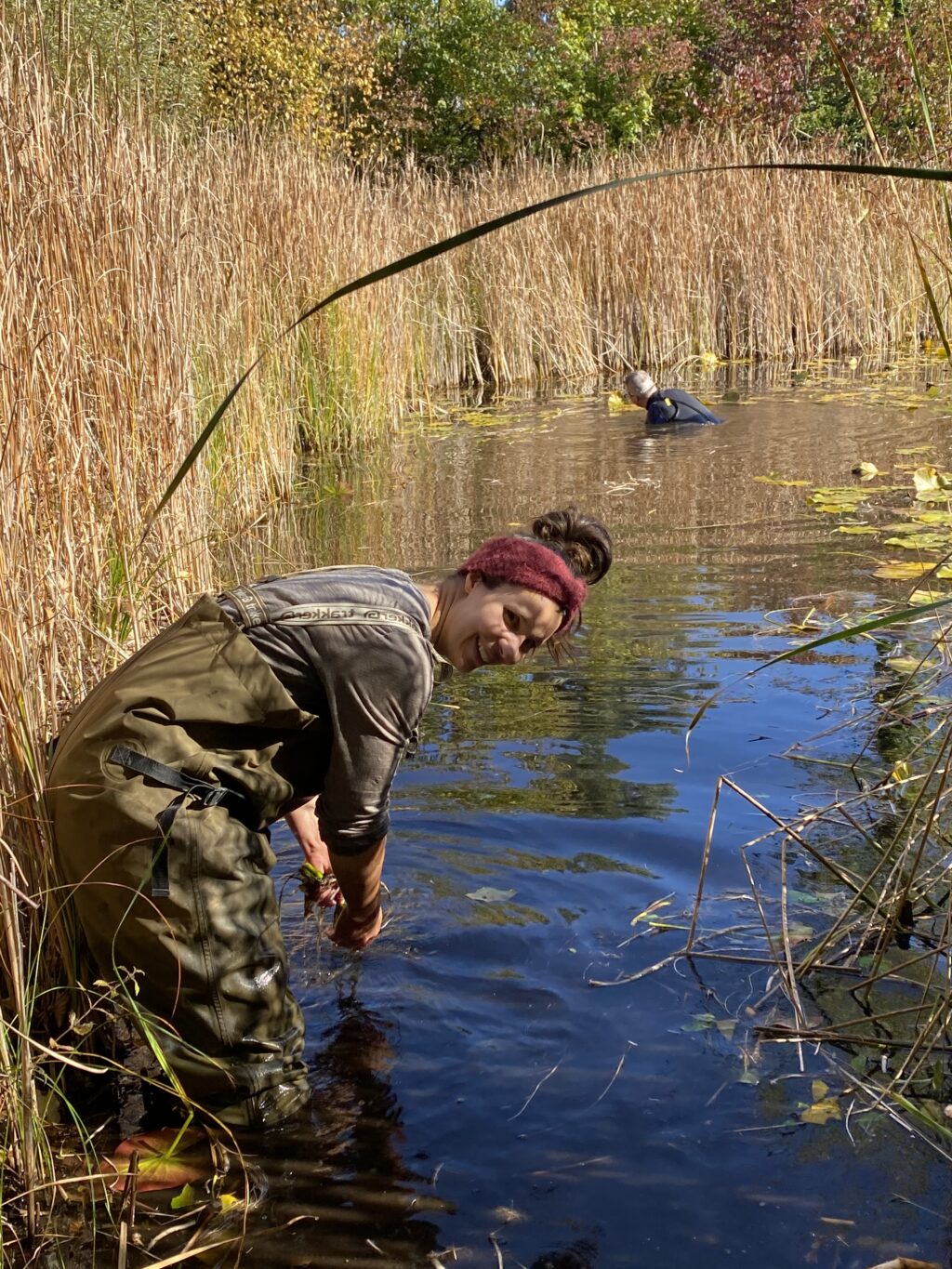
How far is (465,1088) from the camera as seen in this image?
109 inches

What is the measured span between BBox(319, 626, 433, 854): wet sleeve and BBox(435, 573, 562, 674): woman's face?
204 mm

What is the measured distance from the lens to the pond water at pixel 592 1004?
7.64ft

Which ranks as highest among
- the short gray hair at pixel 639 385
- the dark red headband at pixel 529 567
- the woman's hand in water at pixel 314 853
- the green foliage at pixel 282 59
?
the green foliage at pixel 282 59

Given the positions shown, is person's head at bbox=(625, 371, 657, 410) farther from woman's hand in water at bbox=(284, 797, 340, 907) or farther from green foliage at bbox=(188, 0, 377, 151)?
green foliage at bbox=(188, 0, 377, 151)

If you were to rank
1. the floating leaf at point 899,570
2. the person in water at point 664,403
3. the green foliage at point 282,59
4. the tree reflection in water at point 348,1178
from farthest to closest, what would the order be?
the green foliage at point 282,59, the person in water at point 664,403, the floating leaf at point 899,570, the tree reflection in water at point 348,1178

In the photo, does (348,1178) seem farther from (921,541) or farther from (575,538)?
(921,541)

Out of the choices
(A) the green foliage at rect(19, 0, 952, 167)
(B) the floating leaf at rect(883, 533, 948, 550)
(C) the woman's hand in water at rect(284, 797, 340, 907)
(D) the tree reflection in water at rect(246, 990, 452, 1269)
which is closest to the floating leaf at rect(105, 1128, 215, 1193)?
(D) the tree reflection in water at rect(246, 990, 452, 1269)

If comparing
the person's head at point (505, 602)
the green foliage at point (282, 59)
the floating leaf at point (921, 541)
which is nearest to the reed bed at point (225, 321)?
the person's head at point (505, 602)

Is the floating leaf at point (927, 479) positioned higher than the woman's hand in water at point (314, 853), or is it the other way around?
the floating leaf at point (927, 479)

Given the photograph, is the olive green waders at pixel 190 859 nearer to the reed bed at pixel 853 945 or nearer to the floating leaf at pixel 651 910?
the reed bed at pixel 853 945

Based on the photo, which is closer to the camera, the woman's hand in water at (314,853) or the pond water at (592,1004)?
the pond water at (592,1004)

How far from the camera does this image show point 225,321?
751 cm

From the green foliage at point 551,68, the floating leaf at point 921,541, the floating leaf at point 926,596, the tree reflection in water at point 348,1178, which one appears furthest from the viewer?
the green foliage at point 551,68

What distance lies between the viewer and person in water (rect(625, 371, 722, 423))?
1078 centimetres
